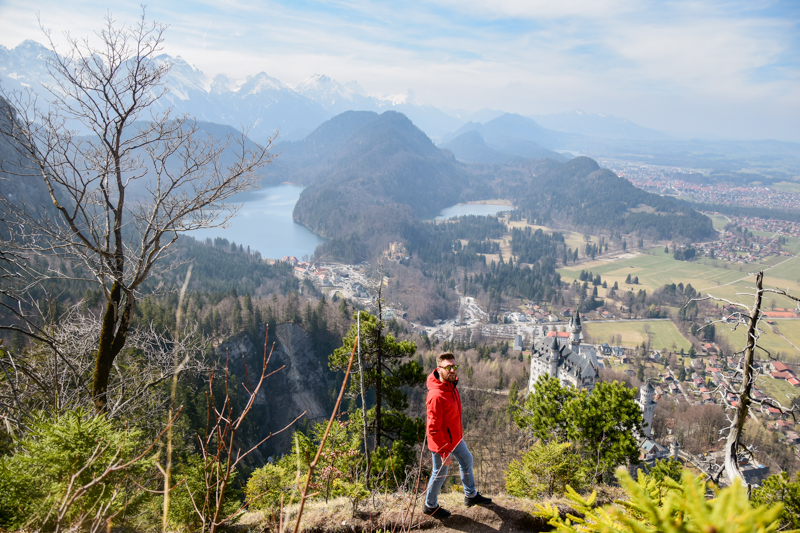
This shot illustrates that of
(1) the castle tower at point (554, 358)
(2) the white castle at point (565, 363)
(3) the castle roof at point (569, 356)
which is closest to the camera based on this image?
(2) the white castle at point (565, 363)

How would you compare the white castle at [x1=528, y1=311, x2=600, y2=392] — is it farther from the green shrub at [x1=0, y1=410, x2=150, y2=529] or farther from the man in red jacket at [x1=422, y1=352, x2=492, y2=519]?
the green shrub at [x1=0, y1=410, x2=150, y2=529]

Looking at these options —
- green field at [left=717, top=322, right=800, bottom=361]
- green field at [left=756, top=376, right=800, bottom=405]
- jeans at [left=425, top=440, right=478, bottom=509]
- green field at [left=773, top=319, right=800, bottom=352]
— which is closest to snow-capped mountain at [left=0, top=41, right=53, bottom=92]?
jeans at [left=425, top=440, right=478, bottom=509]

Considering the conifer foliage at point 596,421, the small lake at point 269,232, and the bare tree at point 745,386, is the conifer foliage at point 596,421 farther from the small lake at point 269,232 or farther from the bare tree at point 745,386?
the small lake at point 269,232

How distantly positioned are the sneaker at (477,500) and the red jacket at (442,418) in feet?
3.94

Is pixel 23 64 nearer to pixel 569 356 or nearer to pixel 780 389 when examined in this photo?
pixel 569 356

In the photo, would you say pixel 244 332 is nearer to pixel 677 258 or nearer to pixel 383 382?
pixel 383 382

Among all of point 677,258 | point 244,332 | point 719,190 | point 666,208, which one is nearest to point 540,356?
point 244,332

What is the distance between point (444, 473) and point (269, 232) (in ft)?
328

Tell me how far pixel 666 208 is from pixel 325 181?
121577 millimetres

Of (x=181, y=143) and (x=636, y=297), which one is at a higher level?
(x=181, y=143)

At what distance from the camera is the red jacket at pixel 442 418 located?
3.51 metres

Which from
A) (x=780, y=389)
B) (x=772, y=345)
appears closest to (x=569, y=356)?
(x=780, y=389)

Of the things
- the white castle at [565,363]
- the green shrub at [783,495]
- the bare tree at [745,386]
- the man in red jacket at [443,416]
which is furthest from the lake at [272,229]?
the bare tree at [745,386]

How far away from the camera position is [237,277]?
184 feet
